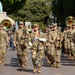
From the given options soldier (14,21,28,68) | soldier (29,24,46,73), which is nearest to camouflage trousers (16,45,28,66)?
soldier (14,21,28,68)

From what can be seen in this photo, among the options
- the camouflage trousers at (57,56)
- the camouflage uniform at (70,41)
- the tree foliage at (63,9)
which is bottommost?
the camouflage trousers at (57,56)

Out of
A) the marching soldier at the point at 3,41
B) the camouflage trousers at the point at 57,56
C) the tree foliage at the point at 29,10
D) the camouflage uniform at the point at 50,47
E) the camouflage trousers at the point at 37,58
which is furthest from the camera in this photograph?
the tree foliage at the point at 29,10

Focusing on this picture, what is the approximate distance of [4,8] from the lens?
5778 centimetres

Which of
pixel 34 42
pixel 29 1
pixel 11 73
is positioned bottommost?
pixel 11 73

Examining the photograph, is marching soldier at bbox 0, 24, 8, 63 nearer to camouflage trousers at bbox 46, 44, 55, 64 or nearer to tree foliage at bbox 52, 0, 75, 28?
camouflage trousers at bbox 46, 44, 55, 64

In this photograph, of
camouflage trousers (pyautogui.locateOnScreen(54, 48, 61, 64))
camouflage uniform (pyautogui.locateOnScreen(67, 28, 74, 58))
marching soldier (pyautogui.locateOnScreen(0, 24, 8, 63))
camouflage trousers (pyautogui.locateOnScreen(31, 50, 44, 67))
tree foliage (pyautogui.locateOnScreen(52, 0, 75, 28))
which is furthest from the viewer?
tree foliage (pyautogui.locateOnScreen(52, 0, 75, 28))


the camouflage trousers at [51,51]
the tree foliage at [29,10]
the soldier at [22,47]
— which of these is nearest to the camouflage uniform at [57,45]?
the camouflage trousers at [51,51]

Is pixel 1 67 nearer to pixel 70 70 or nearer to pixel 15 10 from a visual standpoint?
pixel 70 70

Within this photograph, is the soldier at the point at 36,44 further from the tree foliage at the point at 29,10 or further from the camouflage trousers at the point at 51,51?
the tree foliage at the point at 29,10

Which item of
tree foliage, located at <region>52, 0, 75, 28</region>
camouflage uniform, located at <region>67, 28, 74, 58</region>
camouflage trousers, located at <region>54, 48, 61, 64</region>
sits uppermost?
tree foliage, located at <region>52, 0, 75, 28</region>

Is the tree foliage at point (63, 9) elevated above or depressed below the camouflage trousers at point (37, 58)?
above

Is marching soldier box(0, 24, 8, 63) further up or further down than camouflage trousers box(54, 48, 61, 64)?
further up

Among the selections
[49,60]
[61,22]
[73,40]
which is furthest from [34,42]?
[61,22]

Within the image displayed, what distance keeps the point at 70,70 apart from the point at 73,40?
3833mm
